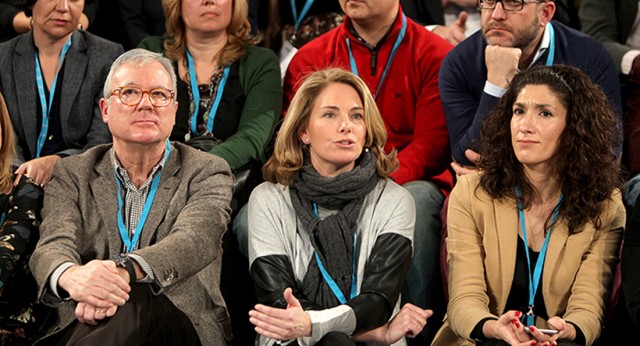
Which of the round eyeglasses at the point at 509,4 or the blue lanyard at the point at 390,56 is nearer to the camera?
the round eyeglasses at the point at 509,4

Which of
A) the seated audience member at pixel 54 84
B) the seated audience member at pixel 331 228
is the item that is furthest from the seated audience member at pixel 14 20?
the seated audience member at pixel 331 228

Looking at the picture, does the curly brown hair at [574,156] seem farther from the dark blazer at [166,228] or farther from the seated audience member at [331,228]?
the dark blazer at [166,228]

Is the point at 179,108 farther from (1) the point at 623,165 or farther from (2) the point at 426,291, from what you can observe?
(1) the point at 623,165

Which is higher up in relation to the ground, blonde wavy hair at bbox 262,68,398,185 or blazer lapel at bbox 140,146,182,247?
blonde wavy hair at bbox 262,68,398,185

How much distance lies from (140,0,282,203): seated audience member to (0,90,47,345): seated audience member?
880mm

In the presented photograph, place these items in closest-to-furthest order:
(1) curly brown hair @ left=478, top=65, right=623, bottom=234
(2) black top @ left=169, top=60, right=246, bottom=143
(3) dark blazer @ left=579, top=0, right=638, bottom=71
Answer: (1) curly brown hair @ left=478, top=65, right=623, bottom=234, (2) black top @ left=169, top=60, right=246, bottom=143, (3) dark blazer @ left=579, top=0, right=638, bottom=71

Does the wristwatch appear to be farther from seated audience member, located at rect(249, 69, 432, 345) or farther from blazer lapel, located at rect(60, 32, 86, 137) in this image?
blazer lapel, located at rect(60, 32, 86, 137)

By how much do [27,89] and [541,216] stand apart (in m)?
2.22

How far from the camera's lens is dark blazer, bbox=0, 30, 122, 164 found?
439 cm

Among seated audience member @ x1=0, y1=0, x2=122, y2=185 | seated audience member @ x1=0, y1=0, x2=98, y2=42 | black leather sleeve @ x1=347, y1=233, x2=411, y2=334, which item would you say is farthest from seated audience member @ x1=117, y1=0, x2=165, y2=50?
black leather sleeve @ x1=347, y1=233, x2=411, y2=334

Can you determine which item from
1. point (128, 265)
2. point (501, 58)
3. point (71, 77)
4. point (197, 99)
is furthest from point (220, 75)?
point (128, 265)

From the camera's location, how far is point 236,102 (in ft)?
14.8

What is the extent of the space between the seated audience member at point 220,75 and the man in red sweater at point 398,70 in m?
0.17

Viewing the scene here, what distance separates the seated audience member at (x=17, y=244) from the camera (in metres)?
3.51
